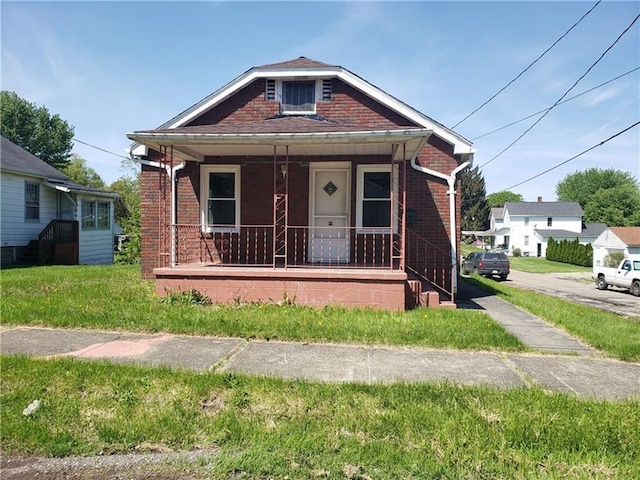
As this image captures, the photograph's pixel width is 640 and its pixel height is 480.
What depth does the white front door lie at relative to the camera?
10.5m

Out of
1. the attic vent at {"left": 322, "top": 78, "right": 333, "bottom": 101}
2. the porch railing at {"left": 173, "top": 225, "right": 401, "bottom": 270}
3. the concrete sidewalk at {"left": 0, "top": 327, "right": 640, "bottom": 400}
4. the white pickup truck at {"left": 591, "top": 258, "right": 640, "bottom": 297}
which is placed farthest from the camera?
the white pickup truck at {"left": 591, "top": 258, "right": 640, "bottom": 297}

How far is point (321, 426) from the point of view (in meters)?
3.45

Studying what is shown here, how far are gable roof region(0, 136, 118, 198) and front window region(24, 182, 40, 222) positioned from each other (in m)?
0.50

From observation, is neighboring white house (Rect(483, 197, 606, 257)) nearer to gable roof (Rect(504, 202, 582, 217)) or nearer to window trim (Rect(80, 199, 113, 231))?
gable roof (Rect(504, 202, 582, 217))

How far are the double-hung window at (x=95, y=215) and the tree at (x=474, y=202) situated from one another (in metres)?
58.0

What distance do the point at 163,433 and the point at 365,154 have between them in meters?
7.98

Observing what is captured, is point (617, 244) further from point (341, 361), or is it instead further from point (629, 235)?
point (341, 361)

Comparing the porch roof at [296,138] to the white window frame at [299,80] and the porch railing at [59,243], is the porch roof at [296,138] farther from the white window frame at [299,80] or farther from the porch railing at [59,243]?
the porch railing at [59,243]

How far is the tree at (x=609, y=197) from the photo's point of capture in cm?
6806

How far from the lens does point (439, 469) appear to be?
114 inches

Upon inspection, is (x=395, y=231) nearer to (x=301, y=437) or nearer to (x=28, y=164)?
(x=301, y=437)

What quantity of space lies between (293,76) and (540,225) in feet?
201

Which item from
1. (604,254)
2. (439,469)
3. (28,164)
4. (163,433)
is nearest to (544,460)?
(439,469)

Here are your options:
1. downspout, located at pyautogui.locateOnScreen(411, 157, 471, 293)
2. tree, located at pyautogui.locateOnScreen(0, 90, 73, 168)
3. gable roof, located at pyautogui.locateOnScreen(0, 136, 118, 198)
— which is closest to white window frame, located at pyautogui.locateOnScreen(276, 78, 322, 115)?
downspout, located at pyautogui.locateOnScreen(411, 157, 471, 293)
